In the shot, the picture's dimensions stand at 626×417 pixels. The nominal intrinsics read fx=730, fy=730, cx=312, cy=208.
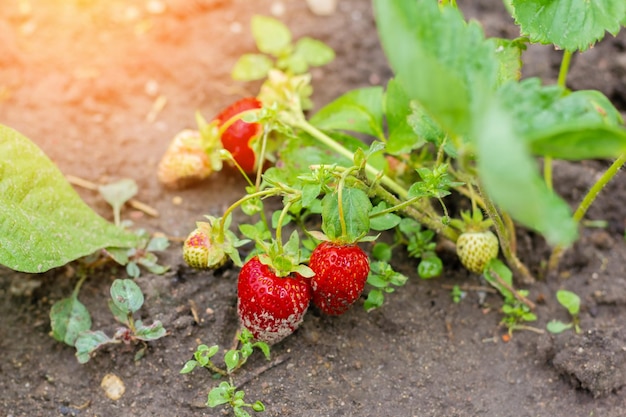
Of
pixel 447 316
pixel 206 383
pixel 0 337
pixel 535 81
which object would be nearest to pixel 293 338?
pixel 206 383

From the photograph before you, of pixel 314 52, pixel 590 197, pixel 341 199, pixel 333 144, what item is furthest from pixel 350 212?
pixel 314 52

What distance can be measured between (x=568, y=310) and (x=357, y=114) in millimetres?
607

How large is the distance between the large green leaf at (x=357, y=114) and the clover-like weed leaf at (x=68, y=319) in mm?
629

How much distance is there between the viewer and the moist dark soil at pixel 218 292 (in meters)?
1.33

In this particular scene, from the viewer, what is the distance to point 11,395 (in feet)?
4.33

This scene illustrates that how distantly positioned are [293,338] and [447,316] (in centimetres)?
32

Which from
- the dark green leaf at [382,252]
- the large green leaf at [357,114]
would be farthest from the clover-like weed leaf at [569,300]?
the large green leaf at [357,114]

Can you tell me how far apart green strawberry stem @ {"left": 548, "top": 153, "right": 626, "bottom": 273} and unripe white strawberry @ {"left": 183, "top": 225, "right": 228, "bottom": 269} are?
71 cm

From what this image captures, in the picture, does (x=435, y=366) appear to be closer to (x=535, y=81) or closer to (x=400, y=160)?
(x=400, y=160)

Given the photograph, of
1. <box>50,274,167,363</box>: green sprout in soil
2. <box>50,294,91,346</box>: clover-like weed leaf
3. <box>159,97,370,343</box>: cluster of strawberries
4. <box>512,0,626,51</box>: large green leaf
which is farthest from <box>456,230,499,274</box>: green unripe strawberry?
<box>50,294,91,346</box>: clover-like weed leaf

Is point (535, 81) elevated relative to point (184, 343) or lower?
elevated

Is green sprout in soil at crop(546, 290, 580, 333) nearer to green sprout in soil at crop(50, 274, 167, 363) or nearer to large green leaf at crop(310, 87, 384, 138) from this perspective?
large green leaf at crop(310, 87, 384, 138)

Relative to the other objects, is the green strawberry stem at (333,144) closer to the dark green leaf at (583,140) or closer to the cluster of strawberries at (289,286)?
the cluster of strawberries at (289,286)

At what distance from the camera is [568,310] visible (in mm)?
1506
